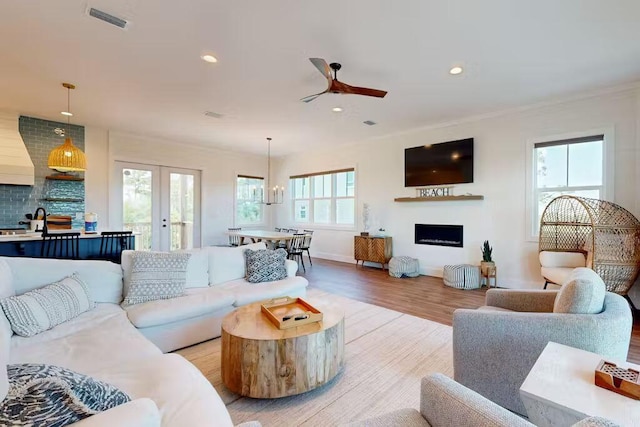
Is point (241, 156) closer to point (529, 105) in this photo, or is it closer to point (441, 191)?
point (441, 191)

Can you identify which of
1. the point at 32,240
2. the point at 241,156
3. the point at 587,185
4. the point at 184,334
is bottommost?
the point at 184,334

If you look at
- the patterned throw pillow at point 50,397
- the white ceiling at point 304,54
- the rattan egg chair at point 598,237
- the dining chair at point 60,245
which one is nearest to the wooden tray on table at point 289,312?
the patterned throw pillow at point 50,397

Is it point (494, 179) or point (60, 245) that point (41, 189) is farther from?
point (494, 179)

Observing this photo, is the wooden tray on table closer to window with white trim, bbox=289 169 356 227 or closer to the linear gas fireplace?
the linear gas fireplace

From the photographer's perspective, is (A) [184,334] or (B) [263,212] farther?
(B) [263,212]

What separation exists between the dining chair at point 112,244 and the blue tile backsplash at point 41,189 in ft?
7.27

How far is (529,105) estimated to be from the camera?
14.6ft

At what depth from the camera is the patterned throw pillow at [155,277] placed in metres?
2.61

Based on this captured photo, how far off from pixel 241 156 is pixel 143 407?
25.4 feet

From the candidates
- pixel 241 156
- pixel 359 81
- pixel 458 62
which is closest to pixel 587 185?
pixel 458 62

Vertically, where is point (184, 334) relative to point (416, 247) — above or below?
below

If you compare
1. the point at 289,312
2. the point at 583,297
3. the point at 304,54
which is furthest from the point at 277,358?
the point at 304,54

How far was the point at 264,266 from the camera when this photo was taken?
3.46m

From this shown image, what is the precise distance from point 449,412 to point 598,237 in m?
3.71
